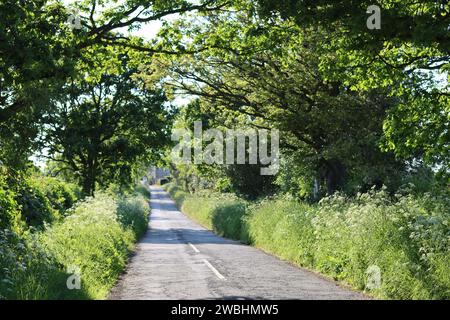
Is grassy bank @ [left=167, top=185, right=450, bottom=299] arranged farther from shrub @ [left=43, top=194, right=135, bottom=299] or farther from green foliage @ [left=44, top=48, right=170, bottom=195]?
green foliage @ [left=44, top=48, right=170, bottom=195]

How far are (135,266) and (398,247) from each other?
7.94 meters

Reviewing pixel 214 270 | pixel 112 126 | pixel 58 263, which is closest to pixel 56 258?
pixel 58 263

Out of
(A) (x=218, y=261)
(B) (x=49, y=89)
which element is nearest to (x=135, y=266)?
(A) (x=218, y=261)

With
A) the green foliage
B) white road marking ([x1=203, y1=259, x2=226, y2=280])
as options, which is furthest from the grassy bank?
the green foliage

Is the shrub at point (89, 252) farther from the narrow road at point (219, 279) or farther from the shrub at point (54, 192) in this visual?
the shrub at point (54, 192)

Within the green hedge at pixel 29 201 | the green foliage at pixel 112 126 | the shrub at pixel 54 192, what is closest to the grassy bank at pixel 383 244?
the green hedge at pixel 29 201

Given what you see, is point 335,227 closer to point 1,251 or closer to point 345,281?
point 345,281

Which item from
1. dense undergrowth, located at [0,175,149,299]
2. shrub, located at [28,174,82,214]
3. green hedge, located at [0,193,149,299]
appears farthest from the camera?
shrub, located at [28,174,82,214]

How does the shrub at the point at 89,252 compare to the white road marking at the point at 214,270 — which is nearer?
the shrub at the point at 89,252

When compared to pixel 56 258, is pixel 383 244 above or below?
above

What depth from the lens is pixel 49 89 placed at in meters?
10.7

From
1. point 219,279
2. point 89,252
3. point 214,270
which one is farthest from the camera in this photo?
point 214,270

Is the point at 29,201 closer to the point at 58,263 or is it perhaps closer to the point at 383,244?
the point at 58,263

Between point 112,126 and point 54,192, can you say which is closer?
point 54,192
